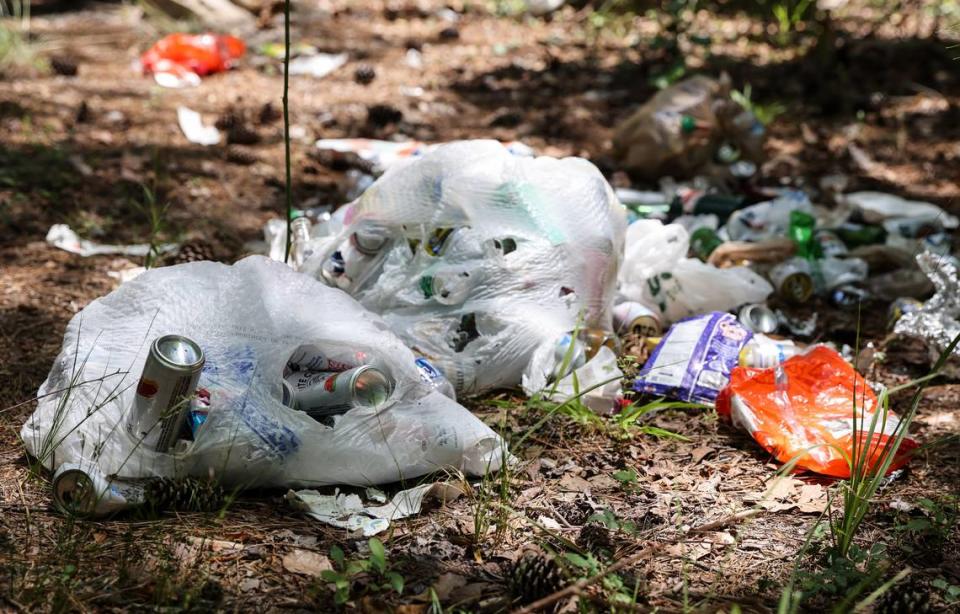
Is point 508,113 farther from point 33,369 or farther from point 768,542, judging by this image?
point 768,542

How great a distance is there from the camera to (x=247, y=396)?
6.14 feet

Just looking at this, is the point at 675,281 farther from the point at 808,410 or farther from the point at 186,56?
the point at 186,56

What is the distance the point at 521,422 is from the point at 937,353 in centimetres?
128

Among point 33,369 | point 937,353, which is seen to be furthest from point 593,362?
point 33,369

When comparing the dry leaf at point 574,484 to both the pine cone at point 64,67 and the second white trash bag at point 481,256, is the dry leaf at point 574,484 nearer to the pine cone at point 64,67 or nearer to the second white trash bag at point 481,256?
the second white trash bag at point 481,256

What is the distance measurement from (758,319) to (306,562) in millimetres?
1619

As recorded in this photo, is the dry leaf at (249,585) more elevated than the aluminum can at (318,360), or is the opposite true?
the aluminum can at (318,360)

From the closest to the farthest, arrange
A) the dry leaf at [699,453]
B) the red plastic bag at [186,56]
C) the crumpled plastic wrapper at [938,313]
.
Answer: the dry leaf at [699,453] → the crumpled plastic wrapper at [938,313] → the red plastic bag at [186,56]

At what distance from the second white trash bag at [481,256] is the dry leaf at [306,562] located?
2.45 feet

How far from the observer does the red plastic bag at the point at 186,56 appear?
195 inches

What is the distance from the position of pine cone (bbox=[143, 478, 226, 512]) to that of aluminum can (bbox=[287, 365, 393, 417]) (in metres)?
0.26

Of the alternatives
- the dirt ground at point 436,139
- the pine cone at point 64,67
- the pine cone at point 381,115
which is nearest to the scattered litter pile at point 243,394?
the dirt ground at point 436,139

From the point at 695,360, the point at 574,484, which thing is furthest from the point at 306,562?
the point at 695,360

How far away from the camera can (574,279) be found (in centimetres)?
247
